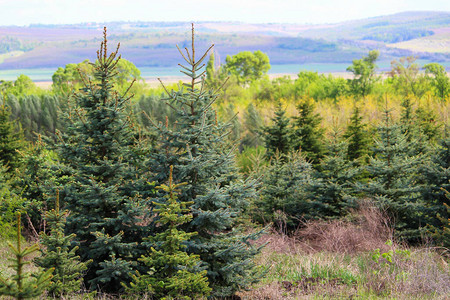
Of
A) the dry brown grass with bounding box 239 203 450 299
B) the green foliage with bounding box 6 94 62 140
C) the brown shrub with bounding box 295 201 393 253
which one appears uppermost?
the dry brown grass with bounding box 239 203 450 299

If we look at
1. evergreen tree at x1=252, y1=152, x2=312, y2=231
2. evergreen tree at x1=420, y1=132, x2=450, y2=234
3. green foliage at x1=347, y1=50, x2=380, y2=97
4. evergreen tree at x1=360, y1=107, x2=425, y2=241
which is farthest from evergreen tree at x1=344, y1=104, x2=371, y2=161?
green foliage at x1=347, y1=50, x2=380, y2=97

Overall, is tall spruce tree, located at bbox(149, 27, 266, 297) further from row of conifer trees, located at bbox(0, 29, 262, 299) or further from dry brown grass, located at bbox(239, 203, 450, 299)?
dry brown grass, located at bbox(239, 203, 450, 299)

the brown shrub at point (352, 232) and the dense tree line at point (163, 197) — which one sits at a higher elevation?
the dense tree line at point (163, 197)

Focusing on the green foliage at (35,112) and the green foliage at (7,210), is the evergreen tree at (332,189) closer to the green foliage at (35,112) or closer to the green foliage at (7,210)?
the green foliage at (7,210)

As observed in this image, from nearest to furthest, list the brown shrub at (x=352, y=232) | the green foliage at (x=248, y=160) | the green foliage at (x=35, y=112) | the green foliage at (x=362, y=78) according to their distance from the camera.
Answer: the brown shrub at (x=352, y=232)
the green foliage at (x=248, y=160)
the green foliage at (x=35, y=112)
the green foliage at (x=362, y=78)

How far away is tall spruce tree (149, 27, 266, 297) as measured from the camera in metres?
6.53

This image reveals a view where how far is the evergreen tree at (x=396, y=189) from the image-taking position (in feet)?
35.0

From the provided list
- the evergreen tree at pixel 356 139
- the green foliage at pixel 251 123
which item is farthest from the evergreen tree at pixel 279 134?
the green foliage at pixel 251 123

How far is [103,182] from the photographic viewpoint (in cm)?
730

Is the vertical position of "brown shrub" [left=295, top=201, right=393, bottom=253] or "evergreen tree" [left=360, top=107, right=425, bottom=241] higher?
"evergreen tree" [left=360, top=107, right=425, bottom=241]

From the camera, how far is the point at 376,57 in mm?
43250

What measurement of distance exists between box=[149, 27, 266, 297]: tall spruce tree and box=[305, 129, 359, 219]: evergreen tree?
204 inches

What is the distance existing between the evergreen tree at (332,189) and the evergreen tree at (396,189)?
0.64m

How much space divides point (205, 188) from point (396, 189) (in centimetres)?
620
